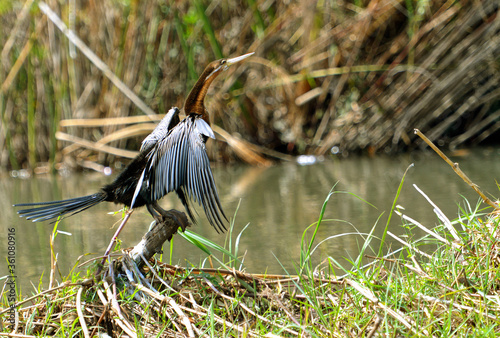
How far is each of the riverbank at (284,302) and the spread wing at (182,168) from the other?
0.20m

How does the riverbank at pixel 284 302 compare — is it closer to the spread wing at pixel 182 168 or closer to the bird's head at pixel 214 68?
the spread wing at pixel 182 168

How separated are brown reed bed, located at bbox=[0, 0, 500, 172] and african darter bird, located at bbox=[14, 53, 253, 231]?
3224mm

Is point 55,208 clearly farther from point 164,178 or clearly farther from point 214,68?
point 214,68

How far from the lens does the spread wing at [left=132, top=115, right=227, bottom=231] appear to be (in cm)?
190

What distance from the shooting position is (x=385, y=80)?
554cm

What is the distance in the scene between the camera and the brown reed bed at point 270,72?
5320mm

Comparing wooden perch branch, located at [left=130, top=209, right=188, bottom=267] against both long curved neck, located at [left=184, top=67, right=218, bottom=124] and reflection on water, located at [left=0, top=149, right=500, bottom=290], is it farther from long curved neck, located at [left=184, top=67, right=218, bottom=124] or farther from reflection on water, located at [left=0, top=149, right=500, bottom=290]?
Result: long curved neck, located at [left=184, top=67, right=218, bottom=124]

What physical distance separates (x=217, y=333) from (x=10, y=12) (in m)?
5.70

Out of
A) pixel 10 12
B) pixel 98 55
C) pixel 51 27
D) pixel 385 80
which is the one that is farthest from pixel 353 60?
pixel 10 12

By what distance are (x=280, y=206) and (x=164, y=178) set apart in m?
1.99

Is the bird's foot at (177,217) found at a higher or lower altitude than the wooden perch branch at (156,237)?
higher

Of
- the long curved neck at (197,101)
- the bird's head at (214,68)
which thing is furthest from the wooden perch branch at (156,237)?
the bird's head at (214,68)

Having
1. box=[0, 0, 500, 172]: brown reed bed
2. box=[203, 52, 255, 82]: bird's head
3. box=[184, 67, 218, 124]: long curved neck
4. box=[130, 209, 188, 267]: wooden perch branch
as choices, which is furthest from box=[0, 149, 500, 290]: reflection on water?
box=[203, 52, 255, 82]: bird's head

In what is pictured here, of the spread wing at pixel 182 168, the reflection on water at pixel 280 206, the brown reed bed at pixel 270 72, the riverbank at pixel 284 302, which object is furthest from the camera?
the brown reed bed at pixel 270 72
